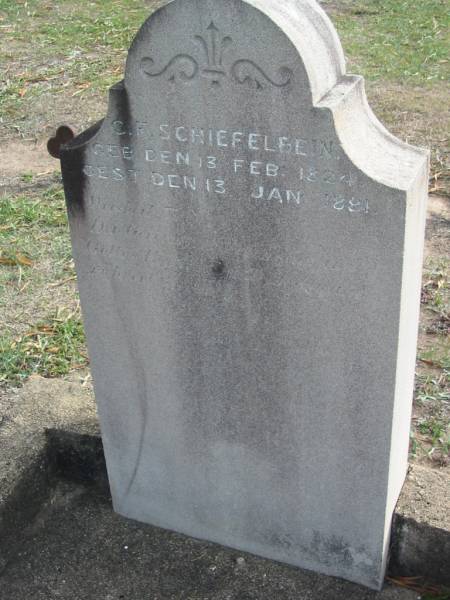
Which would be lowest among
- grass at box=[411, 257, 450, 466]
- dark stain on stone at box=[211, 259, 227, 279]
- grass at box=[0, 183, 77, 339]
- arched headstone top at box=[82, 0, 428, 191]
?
grass at box=[411, 257, 450, 466]

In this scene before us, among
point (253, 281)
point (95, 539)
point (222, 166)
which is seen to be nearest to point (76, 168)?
point (222, 166)

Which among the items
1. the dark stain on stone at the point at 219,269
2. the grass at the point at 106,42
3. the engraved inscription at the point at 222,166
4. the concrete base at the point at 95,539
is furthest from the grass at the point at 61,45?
the dark stain on stone at the point at 219,269

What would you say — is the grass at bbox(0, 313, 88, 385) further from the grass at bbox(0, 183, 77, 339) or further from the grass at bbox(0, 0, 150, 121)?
the grass at bbox(0, 0, 150, 121)

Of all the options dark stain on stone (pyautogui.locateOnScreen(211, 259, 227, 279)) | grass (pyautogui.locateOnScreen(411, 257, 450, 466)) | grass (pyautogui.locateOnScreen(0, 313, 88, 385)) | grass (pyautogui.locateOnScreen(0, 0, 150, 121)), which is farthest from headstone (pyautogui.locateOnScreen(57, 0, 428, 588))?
grass (pyautogui.locateOnScreen(0, 0, 150, 121))

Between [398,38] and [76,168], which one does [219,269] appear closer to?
[76,168]

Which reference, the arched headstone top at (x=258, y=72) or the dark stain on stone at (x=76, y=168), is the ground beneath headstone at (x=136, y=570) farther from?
the arched headstone top at (x=258, y=72)

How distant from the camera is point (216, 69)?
2291 millimetres

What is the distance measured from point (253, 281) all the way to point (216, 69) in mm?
654

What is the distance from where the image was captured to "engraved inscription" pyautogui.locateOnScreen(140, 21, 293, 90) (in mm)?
2242

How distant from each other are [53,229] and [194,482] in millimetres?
2923

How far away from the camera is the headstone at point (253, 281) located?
2.29m

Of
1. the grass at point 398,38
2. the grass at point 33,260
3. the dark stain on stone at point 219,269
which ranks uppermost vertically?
the grass at point 398,38

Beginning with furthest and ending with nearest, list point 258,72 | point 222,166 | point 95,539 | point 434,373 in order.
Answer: point 434,373 < point 95,539 < point 222,166 < point 258,72

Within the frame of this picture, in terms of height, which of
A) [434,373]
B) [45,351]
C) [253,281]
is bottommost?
[434,373]
